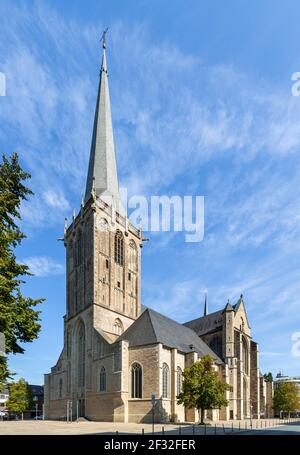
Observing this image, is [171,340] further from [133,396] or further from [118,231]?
[118,231]

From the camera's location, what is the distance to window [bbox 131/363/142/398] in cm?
4762

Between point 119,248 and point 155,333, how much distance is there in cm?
1493

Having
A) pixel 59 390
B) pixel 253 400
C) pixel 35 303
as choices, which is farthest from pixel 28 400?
pixel 35 303

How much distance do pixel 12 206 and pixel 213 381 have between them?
30.6 metres

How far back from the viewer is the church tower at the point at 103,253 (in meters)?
55.6

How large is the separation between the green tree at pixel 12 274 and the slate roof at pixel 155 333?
2927 cm

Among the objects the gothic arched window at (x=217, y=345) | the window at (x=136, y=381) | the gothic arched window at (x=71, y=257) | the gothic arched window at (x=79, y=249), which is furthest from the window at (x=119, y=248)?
the gothic arched window at (x=217, y=345)

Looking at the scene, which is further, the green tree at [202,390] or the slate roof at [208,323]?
the slate roof at [208,323]

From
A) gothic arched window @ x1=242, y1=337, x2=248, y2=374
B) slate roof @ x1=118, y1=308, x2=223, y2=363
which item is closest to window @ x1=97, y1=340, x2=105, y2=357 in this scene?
slate roof @ x1=118, y1=308, x2=223, y2=363

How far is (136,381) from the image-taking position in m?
47.9

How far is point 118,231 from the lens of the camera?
61406 mm

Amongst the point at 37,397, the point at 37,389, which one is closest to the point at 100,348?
the point at 37,397

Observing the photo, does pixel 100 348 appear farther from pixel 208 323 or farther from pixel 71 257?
pixel 208 323

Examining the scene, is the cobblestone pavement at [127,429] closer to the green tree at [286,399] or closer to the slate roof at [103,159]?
the slate roof at [103,159]
